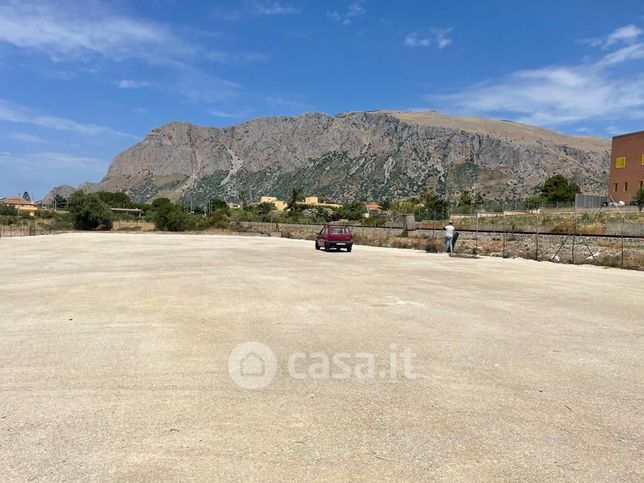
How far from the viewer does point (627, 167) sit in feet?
272

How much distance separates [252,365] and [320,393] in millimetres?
1462

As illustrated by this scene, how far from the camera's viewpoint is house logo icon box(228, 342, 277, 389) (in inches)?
248

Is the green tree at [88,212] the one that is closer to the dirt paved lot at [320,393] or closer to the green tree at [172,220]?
the green tree at [172,220]

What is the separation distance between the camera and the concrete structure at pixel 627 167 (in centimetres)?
8025

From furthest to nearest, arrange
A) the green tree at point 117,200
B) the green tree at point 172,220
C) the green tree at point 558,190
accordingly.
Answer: the green tree at point 117,200 → the green tree at point 558,190 → the green tree at point 172,220

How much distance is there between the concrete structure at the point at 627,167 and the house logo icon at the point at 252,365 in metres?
85.5

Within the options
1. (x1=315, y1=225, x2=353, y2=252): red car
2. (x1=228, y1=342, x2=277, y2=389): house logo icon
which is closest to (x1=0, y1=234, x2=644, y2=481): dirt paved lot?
(x1=228, y1=342, x2=277, y2=389): house logo icon

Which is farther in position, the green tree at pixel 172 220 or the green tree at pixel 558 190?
the green tree at pixel 558 190

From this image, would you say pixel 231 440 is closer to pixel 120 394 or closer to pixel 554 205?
pixel 120 394

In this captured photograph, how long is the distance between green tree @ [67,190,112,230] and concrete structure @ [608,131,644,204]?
82.8 metres

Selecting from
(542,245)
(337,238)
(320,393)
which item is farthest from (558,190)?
(320,393)

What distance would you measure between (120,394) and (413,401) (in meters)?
3.22

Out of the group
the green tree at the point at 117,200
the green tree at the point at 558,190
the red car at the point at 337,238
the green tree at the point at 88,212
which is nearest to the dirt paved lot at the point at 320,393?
the red car at the point at 337,238

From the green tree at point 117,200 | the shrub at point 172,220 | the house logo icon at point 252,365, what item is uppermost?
the green tree at point 117,200
